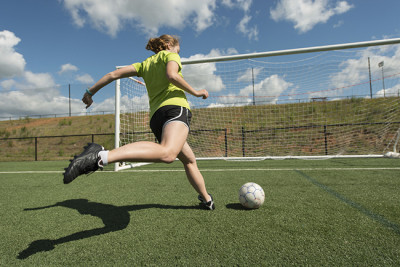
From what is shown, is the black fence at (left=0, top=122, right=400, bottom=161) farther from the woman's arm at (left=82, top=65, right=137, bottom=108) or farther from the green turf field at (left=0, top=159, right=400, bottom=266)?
the woman's arm at (left=82, top=65, right=137, bottom=108)

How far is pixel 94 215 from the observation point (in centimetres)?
245

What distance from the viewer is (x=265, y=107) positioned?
30.3 ft

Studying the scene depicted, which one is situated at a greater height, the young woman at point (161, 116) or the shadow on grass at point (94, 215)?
the young woman at point (161, 116)

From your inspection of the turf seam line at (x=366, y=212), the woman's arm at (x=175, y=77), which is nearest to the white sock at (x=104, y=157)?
the woman's arm at (x=175, y=77)

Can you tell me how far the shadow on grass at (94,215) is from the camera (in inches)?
67.4

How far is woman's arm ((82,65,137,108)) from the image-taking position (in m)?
2.15

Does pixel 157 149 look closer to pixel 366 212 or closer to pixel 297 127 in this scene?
pixel 366 212

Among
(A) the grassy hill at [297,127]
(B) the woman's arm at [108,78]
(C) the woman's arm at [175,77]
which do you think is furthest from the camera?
(A) the grassy hill at [297,127]

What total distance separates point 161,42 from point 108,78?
25.4 inches

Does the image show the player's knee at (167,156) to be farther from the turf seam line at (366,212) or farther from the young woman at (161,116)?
the turf seam line at (366,212)

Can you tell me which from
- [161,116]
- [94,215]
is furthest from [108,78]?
Answer: [94,215]

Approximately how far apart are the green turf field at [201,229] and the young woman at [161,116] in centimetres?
57

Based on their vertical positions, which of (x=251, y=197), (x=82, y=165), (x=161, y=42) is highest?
(x=161, y=42)

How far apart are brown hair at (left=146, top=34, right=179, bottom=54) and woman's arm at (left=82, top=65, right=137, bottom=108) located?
33 centimetres
